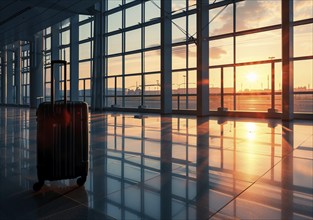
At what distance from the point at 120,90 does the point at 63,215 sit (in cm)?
1547

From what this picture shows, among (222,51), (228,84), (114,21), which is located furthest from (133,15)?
(228,84)

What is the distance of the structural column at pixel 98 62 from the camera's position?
1744 cm

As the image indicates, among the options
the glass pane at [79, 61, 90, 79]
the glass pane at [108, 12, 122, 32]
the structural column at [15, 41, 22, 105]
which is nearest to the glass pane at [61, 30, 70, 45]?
the glass pane at [79, 61, 90, 79]

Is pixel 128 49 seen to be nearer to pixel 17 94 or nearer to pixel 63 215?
pixel 63 215

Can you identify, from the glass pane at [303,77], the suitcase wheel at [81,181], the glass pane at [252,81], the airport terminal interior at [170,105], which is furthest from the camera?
the glass pane at [252,81]

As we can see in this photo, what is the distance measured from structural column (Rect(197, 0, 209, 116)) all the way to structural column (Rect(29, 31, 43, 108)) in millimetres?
14057

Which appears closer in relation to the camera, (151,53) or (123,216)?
(123,216)

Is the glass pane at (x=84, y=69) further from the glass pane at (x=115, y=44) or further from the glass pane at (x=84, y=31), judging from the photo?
the glass pane at (x=115, y=44)

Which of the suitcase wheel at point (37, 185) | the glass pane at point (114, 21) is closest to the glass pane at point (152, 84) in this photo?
the glass pane at point (114, 21)

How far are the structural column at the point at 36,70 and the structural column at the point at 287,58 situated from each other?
17.5 m

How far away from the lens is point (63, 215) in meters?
2.06

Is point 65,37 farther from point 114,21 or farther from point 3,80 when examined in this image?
point 3,80

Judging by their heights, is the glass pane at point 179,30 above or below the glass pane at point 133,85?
above

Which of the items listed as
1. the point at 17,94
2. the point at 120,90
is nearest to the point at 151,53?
the point at 120,90
